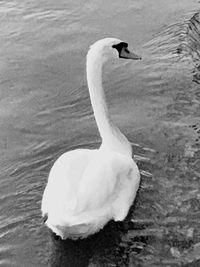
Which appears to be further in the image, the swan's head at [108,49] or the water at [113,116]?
the swan's head at [108,49]

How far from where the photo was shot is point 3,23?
1142 centimetres

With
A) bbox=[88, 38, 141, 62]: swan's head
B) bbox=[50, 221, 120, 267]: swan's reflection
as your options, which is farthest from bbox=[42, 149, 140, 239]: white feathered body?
bbox=[88, 38, 141, 62]: swan's head

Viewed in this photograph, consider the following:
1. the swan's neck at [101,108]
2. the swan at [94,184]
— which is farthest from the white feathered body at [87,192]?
the swan's neck at [101,108]

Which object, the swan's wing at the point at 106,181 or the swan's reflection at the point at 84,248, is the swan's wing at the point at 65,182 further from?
the swan's reflection at the point at 84,248

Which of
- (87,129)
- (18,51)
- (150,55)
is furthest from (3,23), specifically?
(87,129)

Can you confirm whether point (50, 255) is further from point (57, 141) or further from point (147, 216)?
point (57, 141)

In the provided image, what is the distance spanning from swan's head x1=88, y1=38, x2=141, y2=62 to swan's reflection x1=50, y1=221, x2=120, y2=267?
1.82 m

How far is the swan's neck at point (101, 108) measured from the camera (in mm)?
7105

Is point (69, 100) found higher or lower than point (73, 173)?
lower

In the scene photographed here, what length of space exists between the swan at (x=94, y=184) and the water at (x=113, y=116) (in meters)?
0.23

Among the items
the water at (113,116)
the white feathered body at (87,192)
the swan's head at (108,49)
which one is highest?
the swan's head at (108,49)

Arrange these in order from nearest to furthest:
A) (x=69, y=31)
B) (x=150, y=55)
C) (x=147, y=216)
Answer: (x=147, y=216) < (x=150, y=55) < (x=69, y=31)

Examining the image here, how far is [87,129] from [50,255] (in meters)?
2.34

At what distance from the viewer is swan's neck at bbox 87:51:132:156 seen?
23.3ft
